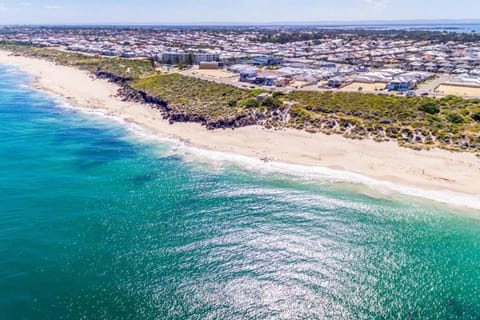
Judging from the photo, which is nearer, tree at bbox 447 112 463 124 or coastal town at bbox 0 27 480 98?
tree at bbox 447 112 463 124

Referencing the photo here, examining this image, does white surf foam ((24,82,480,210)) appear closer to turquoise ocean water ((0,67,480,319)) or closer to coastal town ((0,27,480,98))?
turquoise ocean water ((0,67,480,319))

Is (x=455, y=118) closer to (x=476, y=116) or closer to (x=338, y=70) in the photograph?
(x=476, y=116)

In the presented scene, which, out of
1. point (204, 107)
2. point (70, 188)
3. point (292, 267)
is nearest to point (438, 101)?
point (204, 107)

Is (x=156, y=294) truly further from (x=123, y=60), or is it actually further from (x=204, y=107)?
(x=123, y=60)

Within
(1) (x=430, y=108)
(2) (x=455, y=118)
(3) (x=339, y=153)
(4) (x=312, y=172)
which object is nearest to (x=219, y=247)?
(4) (x=312, y=172)

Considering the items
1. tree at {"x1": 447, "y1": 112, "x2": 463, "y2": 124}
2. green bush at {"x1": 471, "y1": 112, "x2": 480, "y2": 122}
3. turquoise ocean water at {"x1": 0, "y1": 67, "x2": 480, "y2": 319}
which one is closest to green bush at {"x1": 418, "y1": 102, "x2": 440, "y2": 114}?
tree at {"x1": 447, "y1": 112, "x2": 463, "y2": 124}

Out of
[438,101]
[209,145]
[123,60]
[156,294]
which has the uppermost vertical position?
[123,60]
